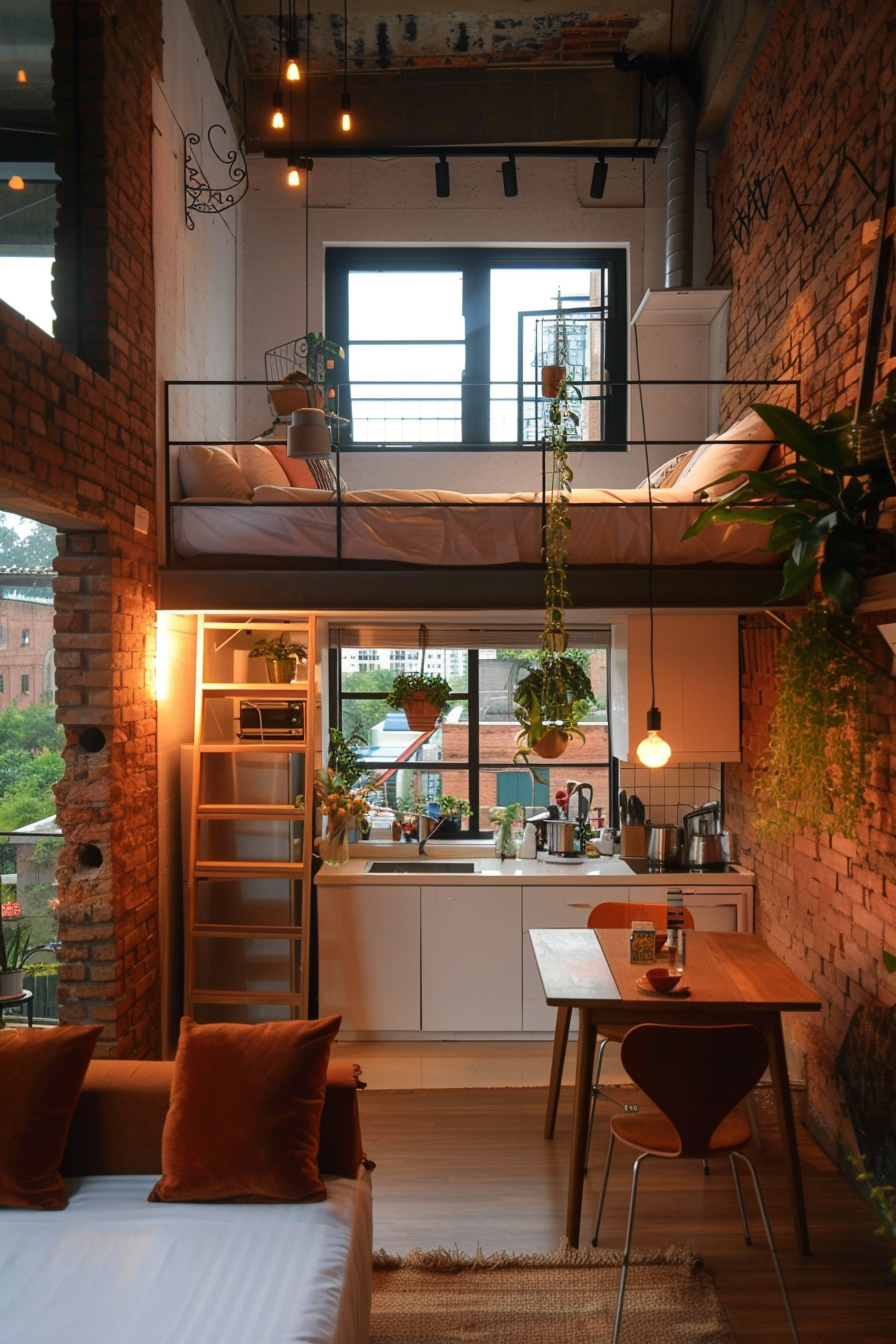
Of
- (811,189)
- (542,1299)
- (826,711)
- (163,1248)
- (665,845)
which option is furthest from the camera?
(665,845)

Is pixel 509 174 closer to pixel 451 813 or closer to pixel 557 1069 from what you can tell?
pixel 451 813

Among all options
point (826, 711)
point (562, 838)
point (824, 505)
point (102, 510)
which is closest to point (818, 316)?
point (824, 505)

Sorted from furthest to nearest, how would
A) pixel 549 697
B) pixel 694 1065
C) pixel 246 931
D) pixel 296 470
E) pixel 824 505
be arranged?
1. pixel 296 470
2. pixel 246 931
3. pixel 549 697
4. pixel 824 505
5. pixel 694 1065

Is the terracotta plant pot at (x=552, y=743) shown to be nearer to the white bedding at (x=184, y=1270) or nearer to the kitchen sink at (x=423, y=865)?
the kitchen sink at (x=423, y=865)

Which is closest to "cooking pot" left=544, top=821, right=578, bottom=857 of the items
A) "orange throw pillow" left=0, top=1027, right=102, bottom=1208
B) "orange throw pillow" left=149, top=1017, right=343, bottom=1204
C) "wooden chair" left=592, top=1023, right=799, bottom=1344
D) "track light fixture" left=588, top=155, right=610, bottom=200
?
"wooden chair" left=592, top=1023, right=799, bottom=1344

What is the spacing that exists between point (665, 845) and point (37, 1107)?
3696 millimetres

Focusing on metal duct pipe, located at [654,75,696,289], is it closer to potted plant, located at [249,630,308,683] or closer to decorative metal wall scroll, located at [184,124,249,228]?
decorative metal wall scroll, located at [184,124,249,228]

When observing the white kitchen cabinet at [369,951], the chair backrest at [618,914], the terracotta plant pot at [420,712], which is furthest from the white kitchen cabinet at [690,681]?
the white kitchen cabinet at [369,951]

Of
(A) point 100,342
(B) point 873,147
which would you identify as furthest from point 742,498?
(A) point 100,342

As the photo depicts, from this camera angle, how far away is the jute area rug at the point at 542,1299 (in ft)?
10.0

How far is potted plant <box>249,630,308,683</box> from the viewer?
17.6 feet

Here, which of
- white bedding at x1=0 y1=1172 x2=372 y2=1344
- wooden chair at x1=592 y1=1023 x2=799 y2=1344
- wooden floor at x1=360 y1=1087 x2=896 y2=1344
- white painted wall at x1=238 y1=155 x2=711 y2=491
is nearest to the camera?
white bedding at x1=0 y1=1172 x2=372 y2=1344

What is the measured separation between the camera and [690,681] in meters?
5.48

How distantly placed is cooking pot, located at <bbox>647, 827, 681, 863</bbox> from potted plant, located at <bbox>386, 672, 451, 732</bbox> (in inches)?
57.1
